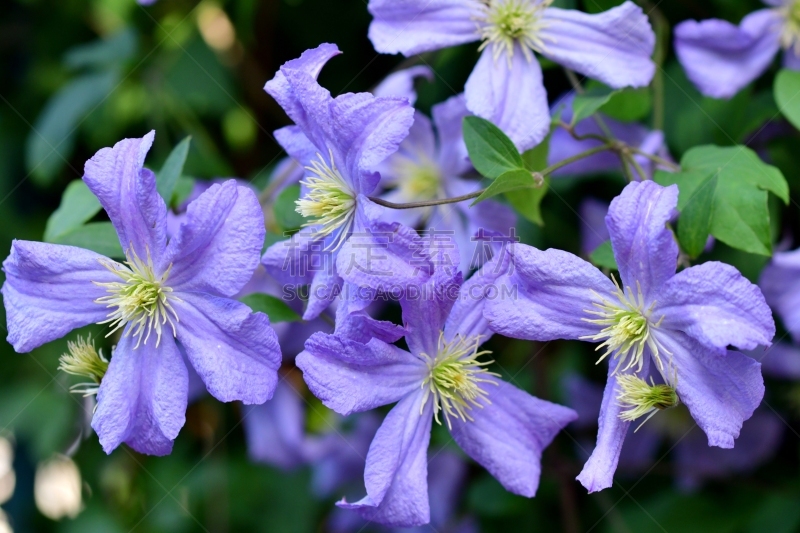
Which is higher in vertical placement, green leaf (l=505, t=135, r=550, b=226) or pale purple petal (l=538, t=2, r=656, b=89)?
pale purple petal (l=538, t=2, r=656, b=89)

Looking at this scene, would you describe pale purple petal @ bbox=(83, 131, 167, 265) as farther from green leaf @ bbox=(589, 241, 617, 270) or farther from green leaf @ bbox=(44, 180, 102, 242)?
green leaf @ bbox=(589, 241, 617, 270)

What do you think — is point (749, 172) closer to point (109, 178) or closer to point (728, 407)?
point (728, 407)

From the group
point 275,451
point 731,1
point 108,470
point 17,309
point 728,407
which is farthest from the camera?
point 108,470

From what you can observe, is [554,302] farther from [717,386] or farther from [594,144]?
[594,144]

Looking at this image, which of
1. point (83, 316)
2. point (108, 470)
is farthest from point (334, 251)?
point (108, 470)

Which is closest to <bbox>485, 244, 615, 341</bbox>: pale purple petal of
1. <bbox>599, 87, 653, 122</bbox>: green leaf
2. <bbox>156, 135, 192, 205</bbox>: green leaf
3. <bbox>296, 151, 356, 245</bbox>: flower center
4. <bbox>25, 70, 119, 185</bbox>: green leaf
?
<bbox>296, 151, 356, 245</bbox>: flower center

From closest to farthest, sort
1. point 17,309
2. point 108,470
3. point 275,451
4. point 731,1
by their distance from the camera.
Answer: point 17,309, point 731,1, point 275,451, point 108,470
